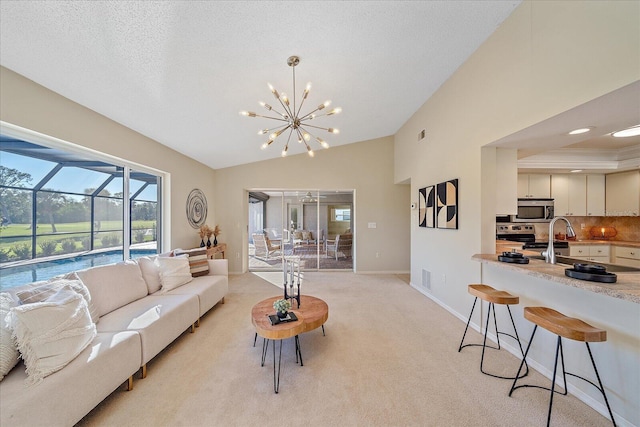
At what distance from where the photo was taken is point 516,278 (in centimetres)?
249

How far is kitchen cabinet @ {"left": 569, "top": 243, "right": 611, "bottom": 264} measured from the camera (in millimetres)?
3982

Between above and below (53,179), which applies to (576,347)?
below

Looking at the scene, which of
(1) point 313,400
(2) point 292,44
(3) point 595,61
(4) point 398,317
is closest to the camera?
(3) point 595,61

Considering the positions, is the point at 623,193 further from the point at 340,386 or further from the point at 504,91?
the point at 340,386

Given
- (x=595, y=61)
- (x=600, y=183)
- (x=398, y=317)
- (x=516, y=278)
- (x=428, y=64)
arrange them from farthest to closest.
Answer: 1. (x=600, y=183)
2. (x=398, y=317)
3. (x=428, y=64)
4. (x=516, y=278)
5. (x=595, y=61)

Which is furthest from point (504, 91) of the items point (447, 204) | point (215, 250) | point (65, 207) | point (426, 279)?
point (215, 250)

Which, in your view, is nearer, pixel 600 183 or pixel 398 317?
pixel 398 317

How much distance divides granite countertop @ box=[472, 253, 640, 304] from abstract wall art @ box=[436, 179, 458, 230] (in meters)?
1.02

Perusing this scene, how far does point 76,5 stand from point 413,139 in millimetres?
4715

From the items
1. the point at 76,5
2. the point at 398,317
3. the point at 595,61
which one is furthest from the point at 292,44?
the point at 398,317

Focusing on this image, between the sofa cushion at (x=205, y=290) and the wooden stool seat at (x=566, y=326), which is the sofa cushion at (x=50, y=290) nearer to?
the sofa cushion at (x=205, y=290)

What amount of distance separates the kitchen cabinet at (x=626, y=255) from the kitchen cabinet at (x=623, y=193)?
672 millimetres

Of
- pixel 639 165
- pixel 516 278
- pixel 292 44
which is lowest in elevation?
pixel 516 278

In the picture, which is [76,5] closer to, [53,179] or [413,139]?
[53,179]
